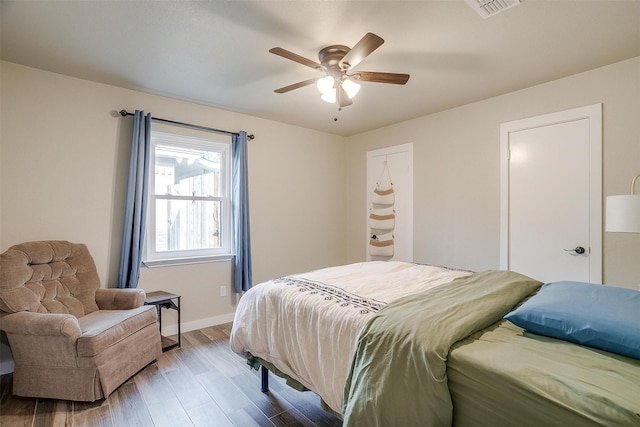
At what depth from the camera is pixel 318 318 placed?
1681mm

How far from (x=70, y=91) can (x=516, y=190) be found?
4418 mm

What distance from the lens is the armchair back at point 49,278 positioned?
7.16 ft

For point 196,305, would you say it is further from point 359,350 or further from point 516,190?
point 516,190

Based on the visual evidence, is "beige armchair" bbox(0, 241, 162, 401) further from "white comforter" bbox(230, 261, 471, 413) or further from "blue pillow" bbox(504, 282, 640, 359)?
"blue pillow" bbox(504, 282, 640, 359)

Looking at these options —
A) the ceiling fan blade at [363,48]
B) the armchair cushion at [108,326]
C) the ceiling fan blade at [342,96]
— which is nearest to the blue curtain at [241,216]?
the armchair cushion at [108,326]

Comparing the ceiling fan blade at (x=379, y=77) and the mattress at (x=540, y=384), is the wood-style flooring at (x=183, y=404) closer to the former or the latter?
the mattress at (x=540, y=384)

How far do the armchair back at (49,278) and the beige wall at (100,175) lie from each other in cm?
24

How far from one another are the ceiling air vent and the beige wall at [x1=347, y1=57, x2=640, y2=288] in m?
1.50

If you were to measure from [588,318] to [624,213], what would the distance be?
113cm

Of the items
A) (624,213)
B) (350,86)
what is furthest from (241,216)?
(624,213)

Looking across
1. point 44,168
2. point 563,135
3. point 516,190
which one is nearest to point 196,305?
point 44,168

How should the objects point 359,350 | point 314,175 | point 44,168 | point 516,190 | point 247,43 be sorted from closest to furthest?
point 359,350 < point 247,43 < point 44,168 < point 516,190 < point 314,175

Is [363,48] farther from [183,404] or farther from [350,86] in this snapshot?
[183,404]

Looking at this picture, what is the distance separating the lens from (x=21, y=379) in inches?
83.0
